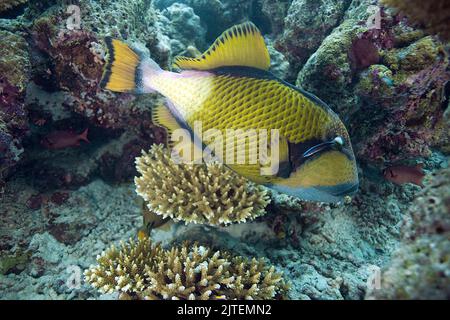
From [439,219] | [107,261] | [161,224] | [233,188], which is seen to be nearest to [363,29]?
[233,188]

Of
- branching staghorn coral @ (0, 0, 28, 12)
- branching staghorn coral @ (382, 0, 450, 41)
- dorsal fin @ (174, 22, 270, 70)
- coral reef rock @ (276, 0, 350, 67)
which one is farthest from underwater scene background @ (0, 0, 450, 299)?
dorsal fin @ (174, 22, 270, 70)

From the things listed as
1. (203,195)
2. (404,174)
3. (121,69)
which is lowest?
(203,195)

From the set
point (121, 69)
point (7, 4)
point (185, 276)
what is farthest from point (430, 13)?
point (7, 4)

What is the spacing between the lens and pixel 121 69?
2268mm

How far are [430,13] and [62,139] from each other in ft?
14.4

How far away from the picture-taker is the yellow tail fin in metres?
2.25

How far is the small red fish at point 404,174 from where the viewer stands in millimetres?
3883

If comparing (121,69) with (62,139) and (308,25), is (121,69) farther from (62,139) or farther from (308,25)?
(308,25)

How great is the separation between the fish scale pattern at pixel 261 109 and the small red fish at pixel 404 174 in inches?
99.3

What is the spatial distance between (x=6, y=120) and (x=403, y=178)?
4.97 meters

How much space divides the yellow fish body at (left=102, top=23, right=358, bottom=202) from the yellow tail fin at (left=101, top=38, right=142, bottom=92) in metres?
0.25

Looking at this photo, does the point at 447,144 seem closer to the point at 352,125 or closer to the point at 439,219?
the point at 352,125

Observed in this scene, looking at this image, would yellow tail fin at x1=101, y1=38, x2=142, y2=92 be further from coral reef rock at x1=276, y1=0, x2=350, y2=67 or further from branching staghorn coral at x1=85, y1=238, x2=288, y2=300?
coral reef rock at x1=276, y1=0, x2=350, y2=67

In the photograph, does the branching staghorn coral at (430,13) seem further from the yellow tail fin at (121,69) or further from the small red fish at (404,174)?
the small red fish at (404,174)
